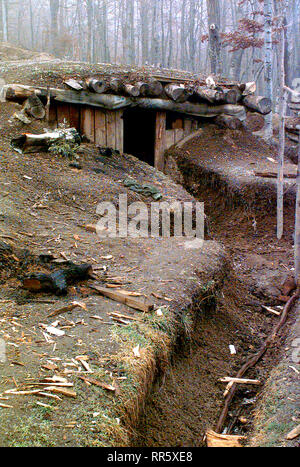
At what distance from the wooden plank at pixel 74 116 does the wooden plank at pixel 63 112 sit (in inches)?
3.1

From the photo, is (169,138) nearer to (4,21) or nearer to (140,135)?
(140,135)

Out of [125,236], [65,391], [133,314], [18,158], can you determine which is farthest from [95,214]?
[65,391]

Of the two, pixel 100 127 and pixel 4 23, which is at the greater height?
pixel 4 23

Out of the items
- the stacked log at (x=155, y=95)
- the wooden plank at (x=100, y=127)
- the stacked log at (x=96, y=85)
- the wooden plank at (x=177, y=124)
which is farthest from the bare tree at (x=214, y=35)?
the stacked log at (x=96, y=85)

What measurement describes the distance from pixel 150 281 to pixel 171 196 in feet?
11.8

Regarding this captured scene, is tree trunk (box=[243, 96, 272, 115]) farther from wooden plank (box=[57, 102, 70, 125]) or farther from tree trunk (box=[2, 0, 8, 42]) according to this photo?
tree trunk (box=[2, 0, 8, 42])

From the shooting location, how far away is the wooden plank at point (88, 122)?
Result: 30.1 ft

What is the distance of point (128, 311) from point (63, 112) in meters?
5.75

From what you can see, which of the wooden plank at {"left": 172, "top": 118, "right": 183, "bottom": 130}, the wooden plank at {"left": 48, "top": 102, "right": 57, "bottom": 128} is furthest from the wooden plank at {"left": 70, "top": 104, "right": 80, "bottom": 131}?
the wooden plank at {"left": 172, "top": 118, "right": 183, "bottom": 130}

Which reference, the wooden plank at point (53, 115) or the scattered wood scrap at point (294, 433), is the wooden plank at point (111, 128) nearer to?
the wooden plank at point (53, 115)

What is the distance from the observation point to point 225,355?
17.3ft

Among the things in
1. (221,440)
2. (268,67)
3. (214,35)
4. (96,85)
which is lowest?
(221,440)

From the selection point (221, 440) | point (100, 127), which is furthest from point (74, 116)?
point (221, 440)

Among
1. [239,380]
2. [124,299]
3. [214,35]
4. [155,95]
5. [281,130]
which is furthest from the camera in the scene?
[214,35]
